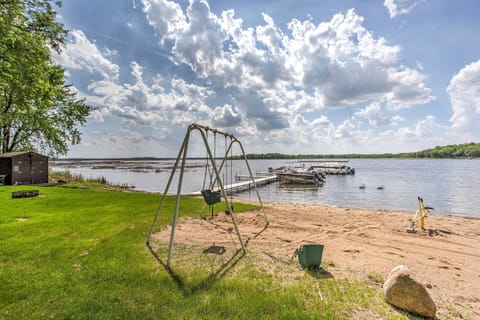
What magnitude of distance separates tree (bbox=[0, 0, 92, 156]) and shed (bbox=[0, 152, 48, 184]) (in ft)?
10.6

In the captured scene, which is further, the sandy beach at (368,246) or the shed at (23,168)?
the shed at (23,168)

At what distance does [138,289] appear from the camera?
4.10 metres

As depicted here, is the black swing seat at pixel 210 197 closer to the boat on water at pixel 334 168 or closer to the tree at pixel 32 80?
the tree at pixel 32 80

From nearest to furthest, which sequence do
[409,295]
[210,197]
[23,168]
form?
[409,295]
[210,197]
[23,168]

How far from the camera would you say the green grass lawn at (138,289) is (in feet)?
11.5

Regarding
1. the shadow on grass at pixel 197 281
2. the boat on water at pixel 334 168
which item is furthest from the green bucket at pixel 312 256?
the boat on water at pixel 334 168

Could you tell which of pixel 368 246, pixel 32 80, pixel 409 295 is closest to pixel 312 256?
pixel 409 295

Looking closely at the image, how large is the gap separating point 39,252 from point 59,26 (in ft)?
41.9

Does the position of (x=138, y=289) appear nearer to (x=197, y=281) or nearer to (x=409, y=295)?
(x=197, y=281)

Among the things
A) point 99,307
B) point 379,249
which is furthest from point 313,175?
point 99,307

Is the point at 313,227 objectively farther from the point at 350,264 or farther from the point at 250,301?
the point at 250,301

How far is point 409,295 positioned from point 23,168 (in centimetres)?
2706

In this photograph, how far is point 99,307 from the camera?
3.57 m

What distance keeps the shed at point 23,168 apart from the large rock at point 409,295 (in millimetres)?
26523
